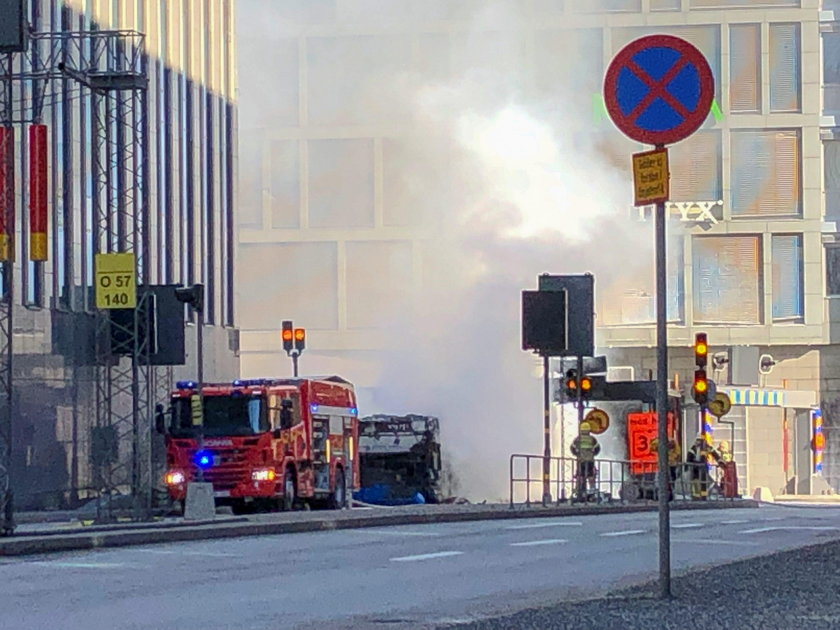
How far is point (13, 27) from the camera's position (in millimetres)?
20438

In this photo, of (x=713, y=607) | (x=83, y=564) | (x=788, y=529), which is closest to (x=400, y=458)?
(x=788, y=529)

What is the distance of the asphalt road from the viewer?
41.2ft

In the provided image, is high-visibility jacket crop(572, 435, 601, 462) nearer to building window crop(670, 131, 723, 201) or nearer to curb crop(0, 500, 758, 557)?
curb crop(0, 500, 758, 557)

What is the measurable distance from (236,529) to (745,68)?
49.5m

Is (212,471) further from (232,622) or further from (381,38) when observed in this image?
(381,38)

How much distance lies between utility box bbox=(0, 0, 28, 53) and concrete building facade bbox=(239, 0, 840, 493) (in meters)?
45.6

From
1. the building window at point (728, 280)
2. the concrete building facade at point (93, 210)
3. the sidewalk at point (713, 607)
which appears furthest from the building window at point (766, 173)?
the sidewalk at point (713, 607)

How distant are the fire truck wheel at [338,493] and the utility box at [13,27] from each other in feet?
61.0

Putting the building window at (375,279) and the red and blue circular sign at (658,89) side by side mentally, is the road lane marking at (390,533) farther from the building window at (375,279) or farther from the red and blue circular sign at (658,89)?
the building window at (375,279)

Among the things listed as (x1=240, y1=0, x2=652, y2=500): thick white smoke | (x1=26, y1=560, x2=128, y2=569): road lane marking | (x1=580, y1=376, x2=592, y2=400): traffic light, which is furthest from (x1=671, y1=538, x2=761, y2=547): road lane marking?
(x1=240, y1=0, x2=652, y2=500): thick white smoke

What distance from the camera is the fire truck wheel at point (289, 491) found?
35.0 metres

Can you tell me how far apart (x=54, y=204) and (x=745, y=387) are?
26.4m

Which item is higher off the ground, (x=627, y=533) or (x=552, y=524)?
(x=627, y=533)

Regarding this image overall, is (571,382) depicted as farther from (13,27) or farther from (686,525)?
(13,27)
